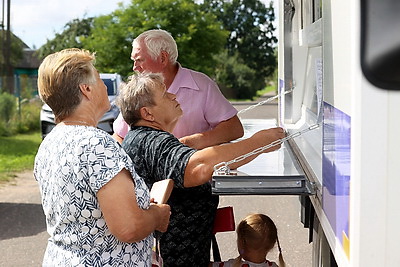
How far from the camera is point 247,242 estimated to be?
4016 millimetres

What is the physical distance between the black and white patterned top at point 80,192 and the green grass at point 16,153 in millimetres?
10907

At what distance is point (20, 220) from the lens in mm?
9742

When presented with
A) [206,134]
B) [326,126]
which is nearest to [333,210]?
[326,126]

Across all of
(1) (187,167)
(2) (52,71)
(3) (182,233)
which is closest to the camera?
(2) (52,71)

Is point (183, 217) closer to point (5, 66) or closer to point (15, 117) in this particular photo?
point (15, 117)

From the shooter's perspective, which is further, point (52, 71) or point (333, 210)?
point (52, 71)

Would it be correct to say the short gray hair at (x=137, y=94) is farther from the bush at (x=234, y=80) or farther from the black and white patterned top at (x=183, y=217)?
the bush at (x=234, y=80)

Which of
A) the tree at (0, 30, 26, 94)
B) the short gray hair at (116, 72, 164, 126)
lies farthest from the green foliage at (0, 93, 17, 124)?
the short gray hair at (116, 72, 164, 126)

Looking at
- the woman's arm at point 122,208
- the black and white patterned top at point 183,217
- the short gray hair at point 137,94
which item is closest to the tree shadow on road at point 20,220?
the black and white patterned top at point 183,217

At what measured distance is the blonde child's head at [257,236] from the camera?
4.00 m

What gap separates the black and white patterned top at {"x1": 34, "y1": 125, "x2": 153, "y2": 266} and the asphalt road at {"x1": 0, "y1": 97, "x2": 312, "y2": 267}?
15.0ft

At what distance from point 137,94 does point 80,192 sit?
0.86 m

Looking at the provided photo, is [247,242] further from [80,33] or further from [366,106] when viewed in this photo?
[80,33]

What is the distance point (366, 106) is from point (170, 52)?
2521mm
